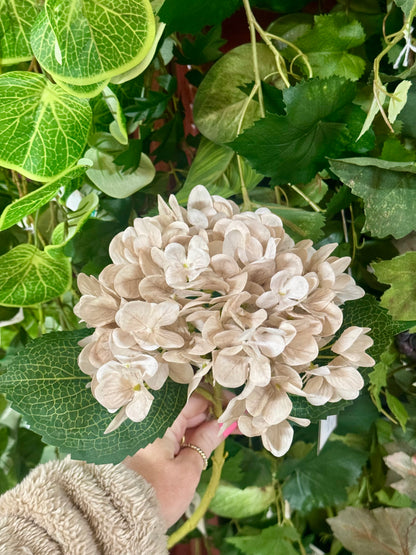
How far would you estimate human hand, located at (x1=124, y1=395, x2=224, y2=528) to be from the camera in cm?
51

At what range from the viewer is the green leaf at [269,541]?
73 cm

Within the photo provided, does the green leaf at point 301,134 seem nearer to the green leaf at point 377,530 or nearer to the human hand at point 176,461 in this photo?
the human hand at point 176,461

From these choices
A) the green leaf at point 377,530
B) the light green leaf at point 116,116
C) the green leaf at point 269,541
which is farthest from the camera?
the green leaf at point 269,541

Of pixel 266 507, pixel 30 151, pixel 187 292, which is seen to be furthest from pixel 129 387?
pixel 266 507

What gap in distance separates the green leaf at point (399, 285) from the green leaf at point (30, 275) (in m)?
0.33

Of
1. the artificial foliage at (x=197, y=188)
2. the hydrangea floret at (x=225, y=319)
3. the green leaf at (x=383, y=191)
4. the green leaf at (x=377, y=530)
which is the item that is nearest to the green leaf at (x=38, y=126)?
the artificial foliage at (x=197, y=188)

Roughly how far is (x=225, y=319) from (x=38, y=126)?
0.22 meters

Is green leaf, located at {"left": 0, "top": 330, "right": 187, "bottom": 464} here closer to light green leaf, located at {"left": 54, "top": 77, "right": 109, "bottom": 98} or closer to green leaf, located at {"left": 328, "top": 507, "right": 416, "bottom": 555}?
light green leaf, located at {"left": 54, "top": 77, "right": 109, "bottom": 98}

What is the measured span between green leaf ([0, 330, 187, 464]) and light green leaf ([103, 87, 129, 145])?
0.20 meters

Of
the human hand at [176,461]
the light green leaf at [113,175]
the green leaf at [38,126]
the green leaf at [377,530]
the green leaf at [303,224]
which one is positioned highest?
the green leaf at [38,126]

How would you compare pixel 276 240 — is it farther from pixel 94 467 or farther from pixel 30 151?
pixel 94 467

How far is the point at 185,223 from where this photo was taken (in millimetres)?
342

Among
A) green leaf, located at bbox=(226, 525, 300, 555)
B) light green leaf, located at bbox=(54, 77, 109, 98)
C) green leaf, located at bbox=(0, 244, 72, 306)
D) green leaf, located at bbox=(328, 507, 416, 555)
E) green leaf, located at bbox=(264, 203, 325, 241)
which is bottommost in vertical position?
green leaf, located at bbox=(226, 525, 300, 555)

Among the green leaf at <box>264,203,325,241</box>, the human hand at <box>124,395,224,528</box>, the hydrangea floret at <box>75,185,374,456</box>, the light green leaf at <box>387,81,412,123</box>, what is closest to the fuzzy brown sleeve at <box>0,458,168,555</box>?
the human hand at <box>124,395,224,528</box>
